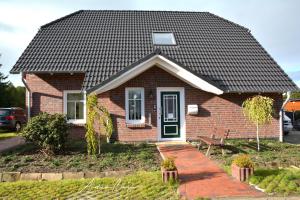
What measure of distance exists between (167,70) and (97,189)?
8.45 metres

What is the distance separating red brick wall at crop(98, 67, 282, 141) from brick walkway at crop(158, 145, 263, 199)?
3.57m

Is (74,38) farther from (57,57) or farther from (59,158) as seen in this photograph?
(59,158)

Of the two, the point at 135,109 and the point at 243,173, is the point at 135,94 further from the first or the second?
→ the point at 243,173

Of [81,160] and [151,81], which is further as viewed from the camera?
[151,81]

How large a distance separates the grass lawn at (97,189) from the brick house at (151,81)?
6306 mm

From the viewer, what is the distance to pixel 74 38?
18.9 metres

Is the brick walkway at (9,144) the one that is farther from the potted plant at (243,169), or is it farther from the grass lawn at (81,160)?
the potted plant at (243,169)

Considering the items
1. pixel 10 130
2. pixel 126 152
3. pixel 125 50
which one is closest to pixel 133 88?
pixel 125 50

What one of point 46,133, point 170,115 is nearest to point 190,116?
point 170,115

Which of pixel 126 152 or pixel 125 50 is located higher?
pixel 125 50

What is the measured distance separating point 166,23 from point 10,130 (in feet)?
46.4

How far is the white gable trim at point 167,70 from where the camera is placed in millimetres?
15242

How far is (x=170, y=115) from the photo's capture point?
16.4 meters

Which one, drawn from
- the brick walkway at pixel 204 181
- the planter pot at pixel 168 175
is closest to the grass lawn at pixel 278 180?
the brick walkway at pixel 204 181
